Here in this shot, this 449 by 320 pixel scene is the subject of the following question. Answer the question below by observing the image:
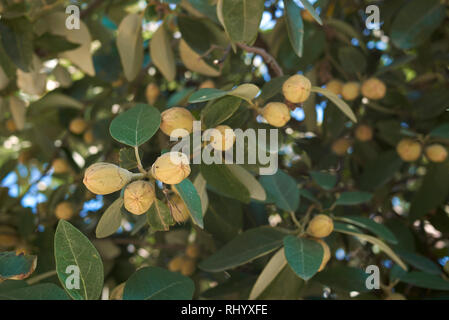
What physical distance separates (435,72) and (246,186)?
1.13m

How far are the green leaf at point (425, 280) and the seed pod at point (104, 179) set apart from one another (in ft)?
2.59

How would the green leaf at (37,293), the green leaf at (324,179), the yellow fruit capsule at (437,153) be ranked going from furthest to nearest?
the yellow fruit capsule at (437,153) < the green leaf at (324,179) < the green leaf at (37,293)

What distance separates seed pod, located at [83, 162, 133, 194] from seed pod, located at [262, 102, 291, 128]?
1.15 ft

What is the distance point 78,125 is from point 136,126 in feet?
Result: 3.57

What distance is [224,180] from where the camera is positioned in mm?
1064

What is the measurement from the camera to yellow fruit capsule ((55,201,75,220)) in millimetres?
1565

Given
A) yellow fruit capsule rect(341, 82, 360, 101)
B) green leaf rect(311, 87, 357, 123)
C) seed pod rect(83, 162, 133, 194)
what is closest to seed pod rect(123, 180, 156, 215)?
seed pod rect(83, 162, 133, 194)

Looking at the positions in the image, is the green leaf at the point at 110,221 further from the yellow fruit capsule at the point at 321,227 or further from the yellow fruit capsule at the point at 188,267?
the yellow fruit capsule at the point at 188,267

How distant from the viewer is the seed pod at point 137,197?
825mm

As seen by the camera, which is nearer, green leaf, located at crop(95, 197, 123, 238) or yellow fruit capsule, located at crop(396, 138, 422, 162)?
green leaf, located at crop(95, 197, 123, 238)

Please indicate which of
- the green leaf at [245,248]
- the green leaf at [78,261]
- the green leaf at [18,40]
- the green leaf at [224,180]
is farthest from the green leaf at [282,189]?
the green leaf at [18,40]

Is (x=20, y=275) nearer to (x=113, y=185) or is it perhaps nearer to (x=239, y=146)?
(x=113, y=185)

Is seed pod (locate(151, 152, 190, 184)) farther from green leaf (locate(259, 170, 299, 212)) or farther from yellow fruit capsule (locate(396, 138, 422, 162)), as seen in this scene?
yellow fruit capsule (locate(396, 138, 422, 162))

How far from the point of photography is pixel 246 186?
43.4 inches
